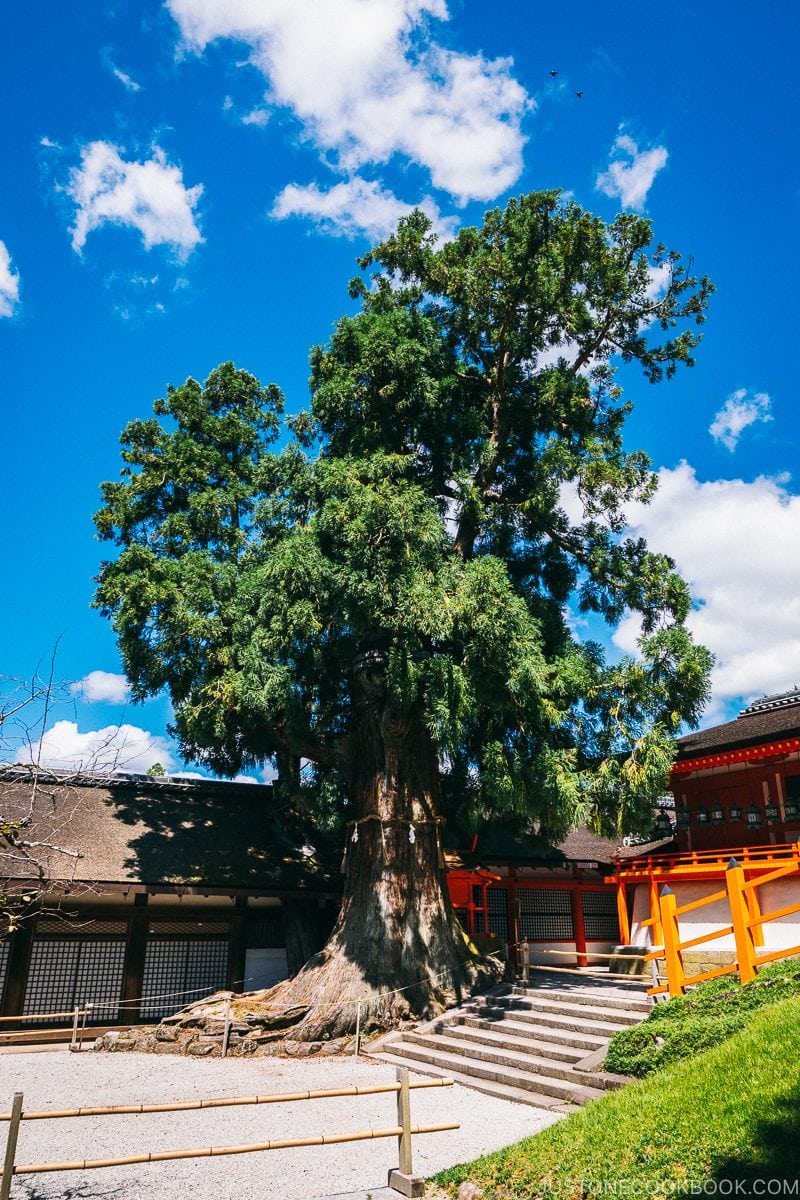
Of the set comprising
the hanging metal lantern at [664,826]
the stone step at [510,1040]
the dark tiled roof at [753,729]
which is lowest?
the stone step at [510,1040]

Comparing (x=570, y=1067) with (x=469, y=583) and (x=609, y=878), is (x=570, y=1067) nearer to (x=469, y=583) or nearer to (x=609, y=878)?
(x=469, y=583)

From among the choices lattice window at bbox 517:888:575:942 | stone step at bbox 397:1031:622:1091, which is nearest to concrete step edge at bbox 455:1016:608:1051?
stone step at bbox 397:1031:622:1091

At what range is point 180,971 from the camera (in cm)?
1596

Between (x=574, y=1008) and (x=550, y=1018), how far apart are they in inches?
19.0

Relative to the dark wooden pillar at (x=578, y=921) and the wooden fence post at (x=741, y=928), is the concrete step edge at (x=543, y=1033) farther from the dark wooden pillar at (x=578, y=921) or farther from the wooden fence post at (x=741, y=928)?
the dark wooden pillar at (x=578, y=921)

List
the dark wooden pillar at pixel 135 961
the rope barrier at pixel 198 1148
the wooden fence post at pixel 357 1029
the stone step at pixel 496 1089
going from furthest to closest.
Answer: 1. the dark wooden pillar at pixel 135 961
2. the wooden fence post at pixel 357 1029
3. the stone step at pixel 496 1089
4. the rope barrier at pixel 198 1148

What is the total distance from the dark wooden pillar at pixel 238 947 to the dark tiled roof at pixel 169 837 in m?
0.98

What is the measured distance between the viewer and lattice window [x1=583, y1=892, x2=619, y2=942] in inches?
827

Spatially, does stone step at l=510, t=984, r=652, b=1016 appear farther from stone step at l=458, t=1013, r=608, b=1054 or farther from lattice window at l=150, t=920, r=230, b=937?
lattice window at l=150, t=920, r=230, b=937

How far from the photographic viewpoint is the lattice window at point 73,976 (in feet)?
47.9

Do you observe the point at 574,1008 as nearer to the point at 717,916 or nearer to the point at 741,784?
the point at 717,916

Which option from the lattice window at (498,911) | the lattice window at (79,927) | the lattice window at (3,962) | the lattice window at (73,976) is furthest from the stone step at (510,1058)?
the lattice window at (498,911)

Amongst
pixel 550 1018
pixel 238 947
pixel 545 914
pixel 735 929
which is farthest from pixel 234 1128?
pixel 545 914

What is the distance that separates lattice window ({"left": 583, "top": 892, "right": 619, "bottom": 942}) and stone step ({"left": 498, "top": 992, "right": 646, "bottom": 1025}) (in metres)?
8.41
